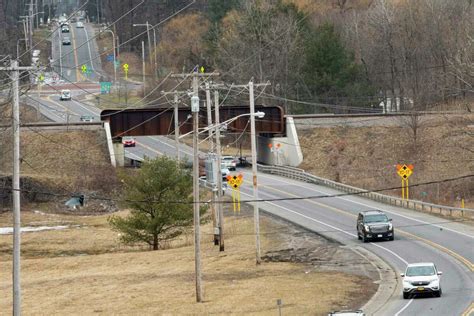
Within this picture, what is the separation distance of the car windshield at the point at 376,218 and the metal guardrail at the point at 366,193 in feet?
11.4

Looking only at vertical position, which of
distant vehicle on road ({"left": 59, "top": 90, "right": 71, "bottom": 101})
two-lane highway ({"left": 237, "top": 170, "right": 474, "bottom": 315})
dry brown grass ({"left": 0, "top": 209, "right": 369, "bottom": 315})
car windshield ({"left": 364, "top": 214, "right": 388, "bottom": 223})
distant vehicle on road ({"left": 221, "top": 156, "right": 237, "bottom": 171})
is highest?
distant vehicle on road ({"left": 59, "top": 90, "right": 71, "bottom": 101})

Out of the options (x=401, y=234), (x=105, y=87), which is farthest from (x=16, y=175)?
(x=105, y=87)

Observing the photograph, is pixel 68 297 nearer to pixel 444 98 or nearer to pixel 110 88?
pixel 444 98

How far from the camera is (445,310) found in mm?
36406

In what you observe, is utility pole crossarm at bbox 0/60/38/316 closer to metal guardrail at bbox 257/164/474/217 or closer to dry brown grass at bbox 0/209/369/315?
dry brown grass at bbox 0/209/369/315

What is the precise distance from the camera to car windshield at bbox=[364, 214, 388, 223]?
57.2 m

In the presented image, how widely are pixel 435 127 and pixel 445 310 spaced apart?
66685mm

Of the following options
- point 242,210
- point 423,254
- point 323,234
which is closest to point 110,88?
point 242,210

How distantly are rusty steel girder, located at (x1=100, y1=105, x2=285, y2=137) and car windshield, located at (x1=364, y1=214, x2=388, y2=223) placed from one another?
39.9 m

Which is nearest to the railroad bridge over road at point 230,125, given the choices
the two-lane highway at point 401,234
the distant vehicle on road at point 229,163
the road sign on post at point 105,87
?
the distant vehicle on road at point 229,163

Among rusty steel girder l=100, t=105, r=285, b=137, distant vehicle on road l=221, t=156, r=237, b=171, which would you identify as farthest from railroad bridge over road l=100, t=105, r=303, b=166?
distant vehicle on road l=221, t=156, r=237, b=171

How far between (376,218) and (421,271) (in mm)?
17349

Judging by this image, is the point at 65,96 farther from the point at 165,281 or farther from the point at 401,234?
the point at 165,281

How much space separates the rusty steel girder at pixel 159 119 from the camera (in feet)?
321
